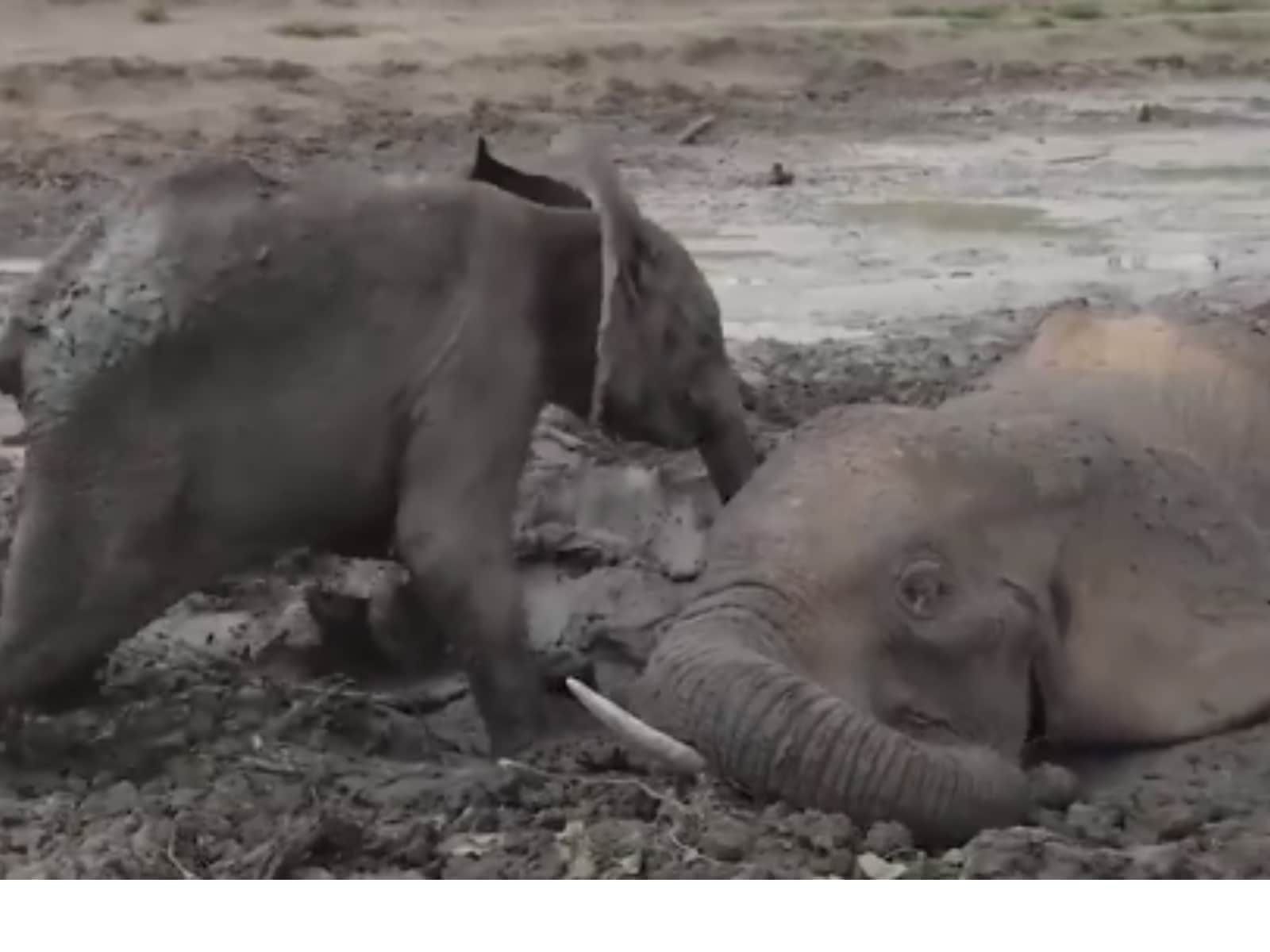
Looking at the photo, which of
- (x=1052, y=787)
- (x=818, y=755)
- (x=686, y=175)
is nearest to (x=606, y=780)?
(x=818, y=755)

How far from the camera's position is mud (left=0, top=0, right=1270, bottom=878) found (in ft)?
5.70

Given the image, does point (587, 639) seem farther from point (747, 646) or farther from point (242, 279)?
point (242, 279)

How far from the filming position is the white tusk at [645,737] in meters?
1.50

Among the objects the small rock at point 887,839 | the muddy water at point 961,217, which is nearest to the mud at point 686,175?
the muddy water at point 961,217

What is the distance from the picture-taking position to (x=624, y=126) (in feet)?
5.86

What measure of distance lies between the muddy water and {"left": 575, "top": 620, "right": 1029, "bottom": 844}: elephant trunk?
0.41m

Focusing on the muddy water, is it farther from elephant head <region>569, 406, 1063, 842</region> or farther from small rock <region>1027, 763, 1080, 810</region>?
small rock <region>1027, 763, 1080, 810</region>

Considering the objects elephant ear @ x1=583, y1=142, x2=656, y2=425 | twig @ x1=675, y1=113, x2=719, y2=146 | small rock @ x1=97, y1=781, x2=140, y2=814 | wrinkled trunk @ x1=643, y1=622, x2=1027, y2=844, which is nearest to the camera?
wrinkled trunk @ x1=643, y1=622, x2=1027, y2=844

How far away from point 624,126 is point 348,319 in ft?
0.94

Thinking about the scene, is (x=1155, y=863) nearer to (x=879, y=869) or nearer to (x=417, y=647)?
(x=879, y=869)

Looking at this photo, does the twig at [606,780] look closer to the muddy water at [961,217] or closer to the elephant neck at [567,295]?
the elephant neck at [567,295]

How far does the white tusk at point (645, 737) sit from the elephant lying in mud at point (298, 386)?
0.14 m

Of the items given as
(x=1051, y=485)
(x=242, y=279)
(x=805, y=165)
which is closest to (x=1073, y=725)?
(x=1051, y=485)

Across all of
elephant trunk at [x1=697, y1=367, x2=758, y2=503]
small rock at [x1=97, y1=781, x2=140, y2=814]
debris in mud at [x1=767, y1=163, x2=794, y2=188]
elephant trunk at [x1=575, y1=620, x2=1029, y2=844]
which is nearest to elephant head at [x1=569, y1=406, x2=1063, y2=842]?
elephant trunk at [x1=575, y1=620, x2=1029, y2=844]
